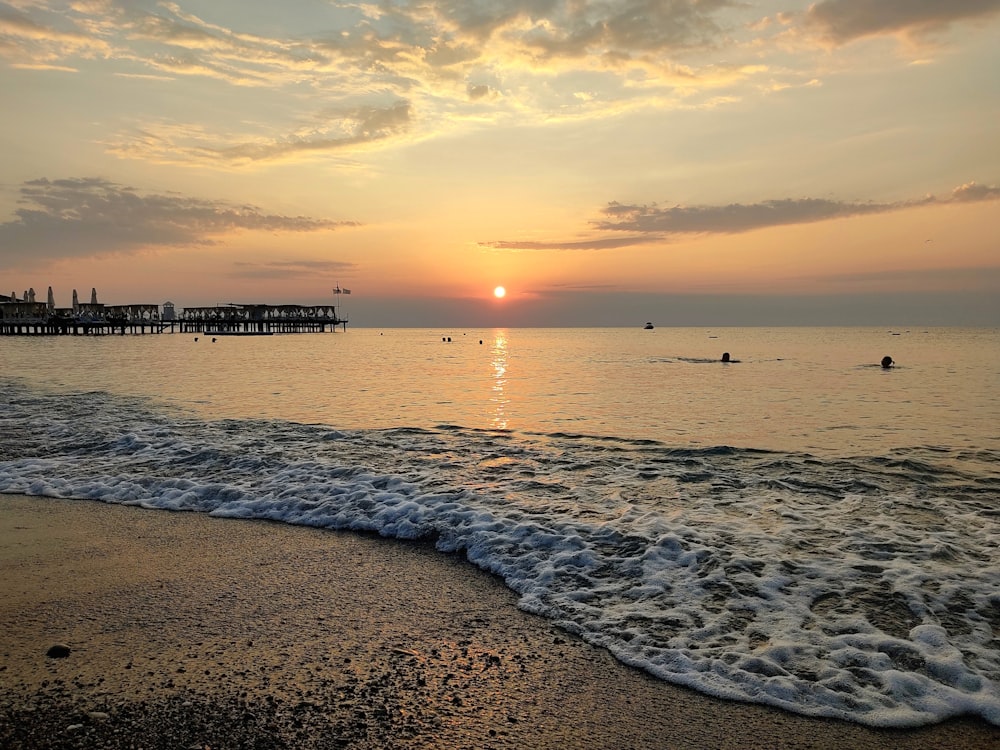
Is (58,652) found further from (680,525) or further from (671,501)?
(671,501)

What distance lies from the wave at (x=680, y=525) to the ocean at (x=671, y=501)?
0.10 feet

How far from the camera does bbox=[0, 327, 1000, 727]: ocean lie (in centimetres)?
495

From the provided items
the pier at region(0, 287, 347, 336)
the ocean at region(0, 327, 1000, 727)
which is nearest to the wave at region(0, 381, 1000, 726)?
the ocean at region(0, 327, 1000, 727)

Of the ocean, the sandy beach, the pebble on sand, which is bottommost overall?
the ocean

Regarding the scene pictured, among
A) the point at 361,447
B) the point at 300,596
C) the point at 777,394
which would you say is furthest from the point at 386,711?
the point at 777,394

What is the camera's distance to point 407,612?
221 inches

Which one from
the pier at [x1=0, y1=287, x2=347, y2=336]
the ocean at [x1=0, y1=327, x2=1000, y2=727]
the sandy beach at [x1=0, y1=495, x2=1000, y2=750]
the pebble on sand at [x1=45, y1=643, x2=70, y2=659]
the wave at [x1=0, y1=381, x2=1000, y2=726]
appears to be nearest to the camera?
the sandy beach at [x1=0, y1=495, x2=1000, y2=750]

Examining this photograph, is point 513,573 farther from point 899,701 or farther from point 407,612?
point 899,701

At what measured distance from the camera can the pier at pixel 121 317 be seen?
95.9m

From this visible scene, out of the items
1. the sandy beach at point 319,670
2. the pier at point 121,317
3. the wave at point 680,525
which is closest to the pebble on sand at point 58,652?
the sandy beach at point 319,670

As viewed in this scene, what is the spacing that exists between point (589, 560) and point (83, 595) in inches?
193

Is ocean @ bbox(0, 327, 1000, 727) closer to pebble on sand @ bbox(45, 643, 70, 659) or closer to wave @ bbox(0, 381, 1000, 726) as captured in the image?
wave @ bbox(0, 381, 1000, 726)

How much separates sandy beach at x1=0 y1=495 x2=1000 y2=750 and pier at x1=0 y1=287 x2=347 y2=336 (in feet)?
362

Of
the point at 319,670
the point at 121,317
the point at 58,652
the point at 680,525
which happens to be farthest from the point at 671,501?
the point at 121,317
